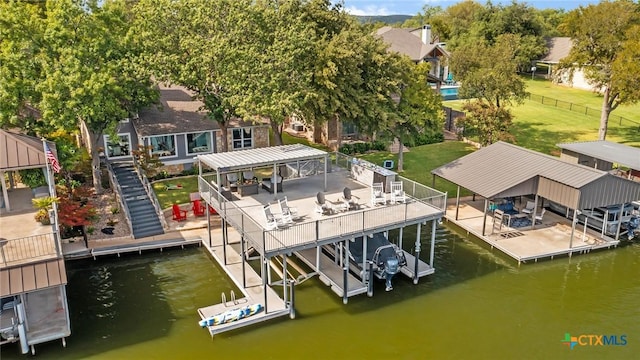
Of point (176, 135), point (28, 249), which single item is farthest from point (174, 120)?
point (28, 249)

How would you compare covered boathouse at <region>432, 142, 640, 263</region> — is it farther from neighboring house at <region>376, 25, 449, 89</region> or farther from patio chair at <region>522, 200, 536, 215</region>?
neighboring house at <region>376, 25, 449, 89</region>

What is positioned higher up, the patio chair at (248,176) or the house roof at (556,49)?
the house roof at (556,49)

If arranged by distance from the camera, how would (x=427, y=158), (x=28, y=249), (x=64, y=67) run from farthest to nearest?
(x=427, y=158) → (x=64, y=67) → (x=28, y=249)

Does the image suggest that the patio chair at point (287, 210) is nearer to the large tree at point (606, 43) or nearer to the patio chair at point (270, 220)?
the patio chair at point (270, 220)

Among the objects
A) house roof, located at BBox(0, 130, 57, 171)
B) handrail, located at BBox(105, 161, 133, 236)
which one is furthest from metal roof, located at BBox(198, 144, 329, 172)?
house roof, located at BBox(0, 130, 57, 171)

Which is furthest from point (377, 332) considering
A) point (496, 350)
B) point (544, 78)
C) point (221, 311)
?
point (544, 78)

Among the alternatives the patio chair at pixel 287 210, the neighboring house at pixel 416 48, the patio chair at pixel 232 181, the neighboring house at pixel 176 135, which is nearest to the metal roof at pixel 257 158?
the patio chair at pixel 232 181

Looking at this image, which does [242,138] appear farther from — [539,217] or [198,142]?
[539,217]
